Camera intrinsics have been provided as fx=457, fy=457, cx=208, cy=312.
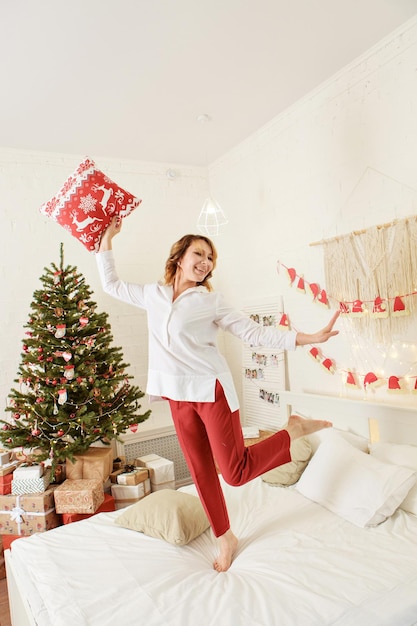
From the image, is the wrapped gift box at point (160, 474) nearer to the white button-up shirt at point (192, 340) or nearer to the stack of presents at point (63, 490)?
the stack of presents at point (63, 490)

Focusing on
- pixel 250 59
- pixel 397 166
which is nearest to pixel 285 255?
pixel 397 166

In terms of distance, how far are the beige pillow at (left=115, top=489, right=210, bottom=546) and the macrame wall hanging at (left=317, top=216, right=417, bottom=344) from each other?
145 centimetres

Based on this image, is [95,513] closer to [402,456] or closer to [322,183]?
[402,456]

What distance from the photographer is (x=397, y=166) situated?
8.69 feet

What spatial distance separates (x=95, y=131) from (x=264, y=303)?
1905 millimetres

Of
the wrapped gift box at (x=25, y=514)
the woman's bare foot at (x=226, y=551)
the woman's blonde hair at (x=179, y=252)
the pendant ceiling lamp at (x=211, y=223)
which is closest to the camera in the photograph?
the woman's bare foot at (x=226, y=551)

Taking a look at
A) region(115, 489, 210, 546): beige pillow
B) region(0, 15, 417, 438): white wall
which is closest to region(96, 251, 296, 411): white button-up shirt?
region(115, 489, 210, 546): beige pillow

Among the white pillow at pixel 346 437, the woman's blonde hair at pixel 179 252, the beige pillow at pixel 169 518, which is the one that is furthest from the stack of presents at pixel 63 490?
the woman's blonde hair at pixel 179 252

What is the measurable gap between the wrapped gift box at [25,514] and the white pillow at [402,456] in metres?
2.04

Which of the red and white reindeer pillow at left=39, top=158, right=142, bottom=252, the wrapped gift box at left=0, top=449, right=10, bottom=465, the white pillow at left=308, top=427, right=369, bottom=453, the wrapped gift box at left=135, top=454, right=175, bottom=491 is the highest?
the red and white reindeer pillow at left=39, top=158, right=142, bottom=252

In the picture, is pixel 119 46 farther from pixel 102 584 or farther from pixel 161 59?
pixel 102 584

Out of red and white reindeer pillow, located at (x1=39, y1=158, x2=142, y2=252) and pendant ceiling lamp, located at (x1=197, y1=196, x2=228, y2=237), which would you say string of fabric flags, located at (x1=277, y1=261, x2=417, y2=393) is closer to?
pendant ceiling lamp, located at (x1=197, y1=196, x2=228, y2=237)

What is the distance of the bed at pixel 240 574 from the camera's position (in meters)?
1.53

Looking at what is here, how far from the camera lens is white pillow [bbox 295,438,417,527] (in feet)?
7.19
